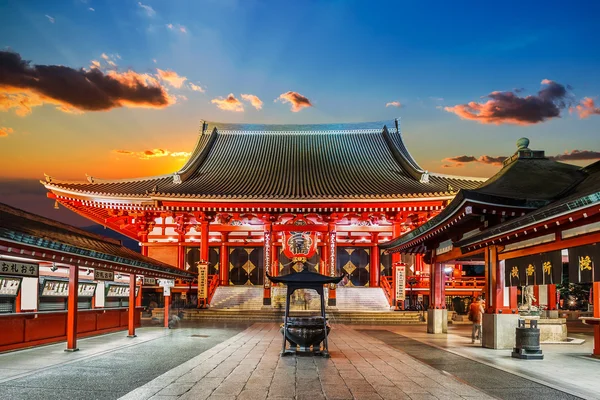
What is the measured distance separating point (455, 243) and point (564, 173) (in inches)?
143

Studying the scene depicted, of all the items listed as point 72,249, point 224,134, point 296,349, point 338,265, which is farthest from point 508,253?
point 224,134

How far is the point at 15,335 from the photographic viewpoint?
13781 millimetres

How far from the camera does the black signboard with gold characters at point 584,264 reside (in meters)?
10.9

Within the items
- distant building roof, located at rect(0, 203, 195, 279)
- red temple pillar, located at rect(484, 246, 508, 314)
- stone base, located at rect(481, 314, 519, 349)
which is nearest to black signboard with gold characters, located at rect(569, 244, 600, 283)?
red temple pillar, located at rect(484, 246, 508, 314)

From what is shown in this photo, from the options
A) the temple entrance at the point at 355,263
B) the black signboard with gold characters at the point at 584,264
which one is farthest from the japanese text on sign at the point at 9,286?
the temple entrance at the point at 355,263

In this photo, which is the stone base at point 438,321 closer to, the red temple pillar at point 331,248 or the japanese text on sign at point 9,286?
the red temple pillar at point 331,248

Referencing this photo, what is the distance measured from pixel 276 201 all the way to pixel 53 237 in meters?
18.1

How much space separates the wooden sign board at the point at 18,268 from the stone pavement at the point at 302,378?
13.1ft

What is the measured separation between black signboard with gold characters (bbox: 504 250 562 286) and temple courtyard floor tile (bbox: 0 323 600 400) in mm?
1808

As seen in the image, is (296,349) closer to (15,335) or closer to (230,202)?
(15,335)

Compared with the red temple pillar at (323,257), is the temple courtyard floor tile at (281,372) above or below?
below

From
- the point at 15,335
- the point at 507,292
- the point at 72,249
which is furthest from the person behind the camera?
the point at 507,292

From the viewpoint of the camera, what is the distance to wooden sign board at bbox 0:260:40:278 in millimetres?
12031

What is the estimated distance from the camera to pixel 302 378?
10.7m
